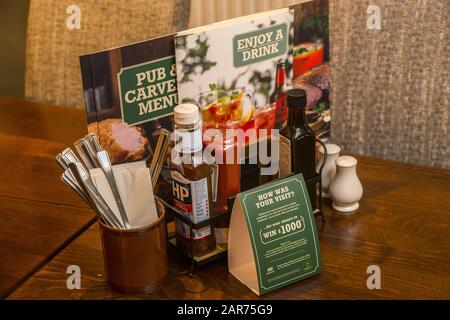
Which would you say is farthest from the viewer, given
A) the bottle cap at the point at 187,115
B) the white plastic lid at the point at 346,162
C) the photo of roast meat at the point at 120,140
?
the white plastic lid at the point at 346,162

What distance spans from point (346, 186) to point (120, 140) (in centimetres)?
40

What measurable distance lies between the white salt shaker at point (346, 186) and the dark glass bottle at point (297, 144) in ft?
0.25

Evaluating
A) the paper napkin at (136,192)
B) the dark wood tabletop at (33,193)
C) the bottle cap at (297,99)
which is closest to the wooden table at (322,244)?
the dark wood tabletop at (33,193)

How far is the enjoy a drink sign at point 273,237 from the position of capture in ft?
3.32

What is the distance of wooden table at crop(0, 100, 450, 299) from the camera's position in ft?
3.39

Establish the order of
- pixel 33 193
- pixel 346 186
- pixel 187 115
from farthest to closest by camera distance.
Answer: pixel 33 193, pixel 346 186, pixel 187 115

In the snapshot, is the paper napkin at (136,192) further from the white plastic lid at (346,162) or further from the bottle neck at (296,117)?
the white plastic lid at (346,162)

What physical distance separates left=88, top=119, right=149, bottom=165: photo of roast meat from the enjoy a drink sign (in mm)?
207

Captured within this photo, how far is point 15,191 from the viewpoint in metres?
1.35

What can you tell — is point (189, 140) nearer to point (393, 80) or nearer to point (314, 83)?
point (314, 83)

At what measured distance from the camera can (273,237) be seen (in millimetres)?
1023

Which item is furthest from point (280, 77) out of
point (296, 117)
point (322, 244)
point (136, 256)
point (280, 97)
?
point (136, 256)
